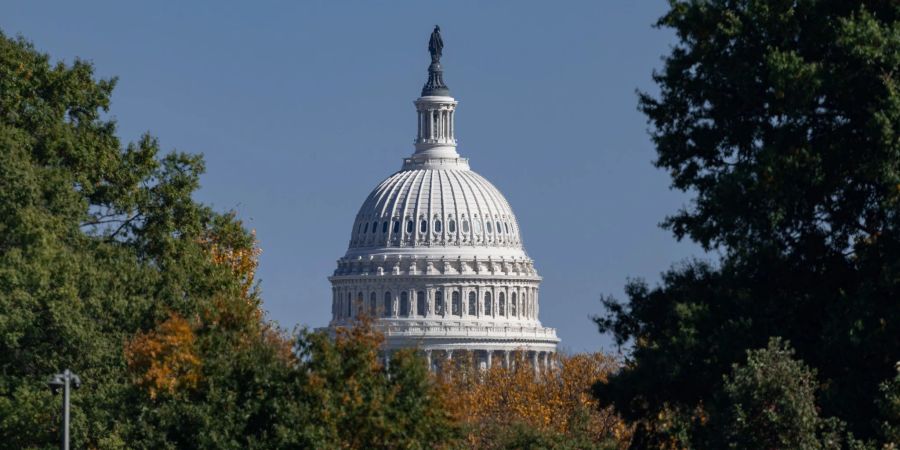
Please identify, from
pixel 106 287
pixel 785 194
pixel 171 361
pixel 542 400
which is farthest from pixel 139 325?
pixel 542 400

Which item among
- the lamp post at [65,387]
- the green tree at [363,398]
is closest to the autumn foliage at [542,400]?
the green tree at [363,398]

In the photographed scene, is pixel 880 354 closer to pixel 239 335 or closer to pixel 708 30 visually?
pixel 708 30

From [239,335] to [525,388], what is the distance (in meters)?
74.6

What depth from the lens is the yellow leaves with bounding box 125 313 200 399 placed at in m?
60.9

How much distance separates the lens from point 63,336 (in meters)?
66.6

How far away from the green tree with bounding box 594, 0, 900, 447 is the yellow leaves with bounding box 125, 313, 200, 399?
9.23 metres

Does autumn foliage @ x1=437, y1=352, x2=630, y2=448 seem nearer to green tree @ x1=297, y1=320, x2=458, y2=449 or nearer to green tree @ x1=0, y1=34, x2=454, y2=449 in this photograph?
green tree @ x1=0, y1=34, x2=454, y2=449

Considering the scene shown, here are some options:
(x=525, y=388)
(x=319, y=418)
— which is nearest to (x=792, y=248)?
(x=319, y=418)

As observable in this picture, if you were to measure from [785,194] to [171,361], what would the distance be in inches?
561

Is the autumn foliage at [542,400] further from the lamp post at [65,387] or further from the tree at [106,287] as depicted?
the lamp post at [65,387]

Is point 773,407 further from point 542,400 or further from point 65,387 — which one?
point 542,400

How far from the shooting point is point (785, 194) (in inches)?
2184

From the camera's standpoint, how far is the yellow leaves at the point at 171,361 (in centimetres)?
6088

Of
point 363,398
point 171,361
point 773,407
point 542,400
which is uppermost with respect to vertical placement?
point 542,400
